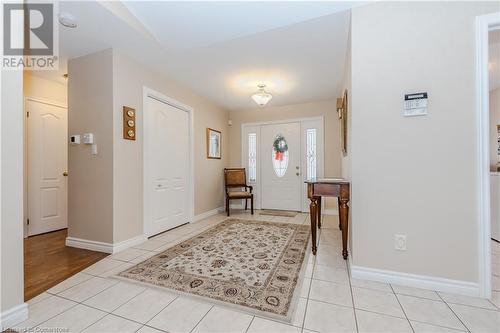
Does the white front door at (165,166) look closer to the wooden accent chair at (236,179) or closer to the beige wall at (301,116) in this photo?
the wooden accent chair at (236,179)

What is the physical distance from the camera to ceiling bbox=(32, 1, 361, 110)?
1998mm

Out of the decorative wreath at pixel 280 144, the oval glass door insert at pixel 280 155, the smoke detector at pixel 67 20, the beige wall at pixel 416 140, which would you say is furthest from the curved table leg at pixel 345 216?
the smoke detector at pixel 67 20

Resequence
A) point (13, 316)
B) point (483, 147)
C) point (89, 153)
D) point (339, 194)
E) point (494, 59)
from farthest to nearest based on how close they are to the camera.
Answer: point (89, 153) → point (494, 59) → point (339, 194) → point (483, 147) → point (13, 316)

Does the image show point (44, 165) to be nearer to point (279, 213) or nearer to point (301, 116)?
point (279, 213)

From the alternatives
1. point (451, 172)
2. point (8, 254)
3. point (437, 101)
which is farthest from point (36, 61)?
point (451, 172)

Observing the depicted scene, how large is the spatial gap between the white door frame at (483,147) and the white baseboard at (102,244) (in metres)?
3.28

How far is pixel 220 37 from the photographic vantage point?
2.37 m

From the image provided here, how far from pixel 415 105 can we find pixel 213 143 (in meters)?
3.57

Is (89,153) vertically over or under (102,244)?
over

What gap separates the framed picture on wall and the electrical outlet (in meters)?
3.42

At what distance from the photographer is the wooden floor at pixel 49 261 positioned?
1.80 metres

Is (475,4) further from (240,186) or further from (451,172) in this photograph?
(240,186)

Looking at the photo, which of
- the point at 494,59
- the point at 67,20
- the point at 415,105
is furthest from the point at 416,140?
the point at 67,20

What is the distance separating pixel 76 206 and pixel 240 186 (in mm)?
2846
